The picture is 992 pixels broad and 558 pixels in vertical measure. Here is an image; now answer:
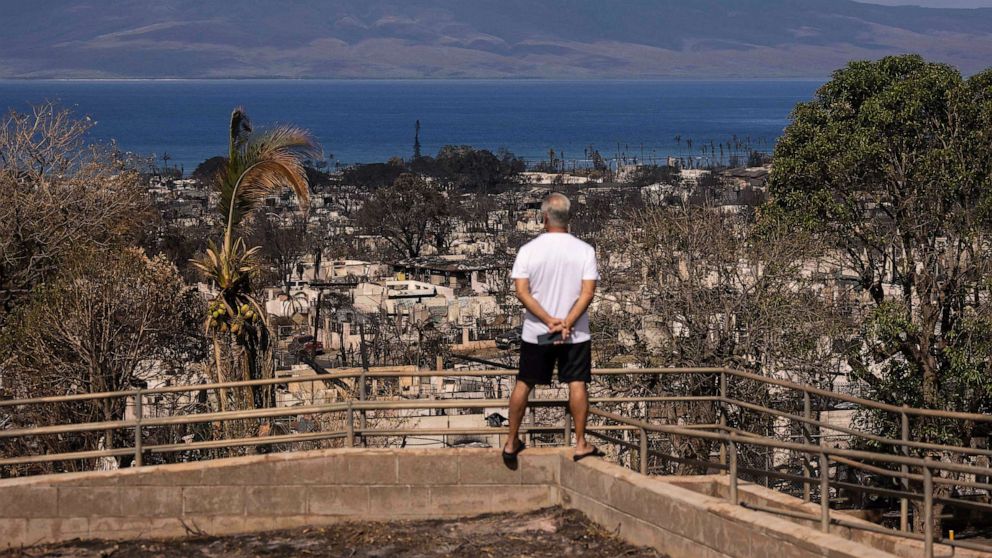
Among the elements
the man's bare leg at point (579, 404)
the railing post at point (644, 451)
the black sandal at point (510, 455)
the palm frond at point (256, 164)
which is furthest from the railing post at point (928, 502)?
the palm frond at point (256, 164)

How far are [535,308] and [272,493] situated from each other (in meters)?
2.51

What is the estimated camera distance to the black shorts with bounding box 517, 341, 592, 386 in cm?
1001

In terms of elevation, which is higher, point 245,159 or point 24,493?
point 245,159

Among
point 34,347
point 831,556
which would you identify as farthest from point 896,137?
point 831,556

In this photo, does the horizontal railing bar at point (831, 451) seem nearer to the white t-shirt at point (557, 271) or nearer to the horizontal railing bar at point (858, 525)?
the horizontal railing bar at point (858, 525)

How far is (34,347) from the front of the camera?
2498cm

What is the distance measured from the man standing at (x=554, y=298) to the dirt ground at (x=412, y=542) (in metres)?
0.97

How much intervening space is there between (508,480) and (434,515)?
62 cm

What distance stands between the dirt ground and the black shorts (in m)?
1.10

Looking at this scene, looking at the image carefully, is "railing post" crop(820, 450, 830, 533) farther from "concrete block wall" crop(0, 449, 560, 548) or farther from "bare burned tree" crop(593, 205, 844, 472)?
"bare burned tree" crop(593, 205, 844, 472)

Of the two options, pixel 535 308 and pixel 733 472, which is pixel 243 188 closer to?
pixel 535 308

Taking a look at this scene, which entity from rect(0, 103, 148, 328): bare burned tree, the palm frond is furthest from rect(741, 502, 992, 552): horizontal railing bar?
rect(0, 103, 148, 328): bare burned tree

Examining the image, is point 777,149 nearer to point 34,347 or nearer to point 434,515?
point 34,347

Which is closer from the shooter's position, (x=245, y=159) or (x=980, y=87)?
(x=245, y=159)
